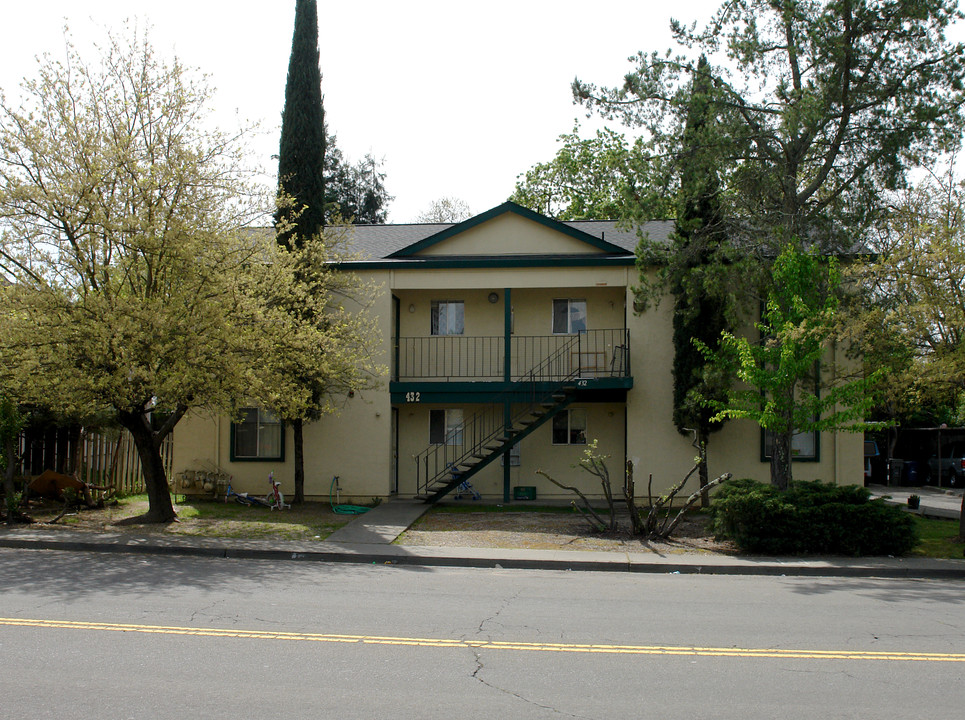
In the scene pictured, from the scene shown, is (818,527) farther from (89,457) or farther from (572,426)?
(89,457)

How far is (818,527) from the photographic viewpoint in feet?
42.4

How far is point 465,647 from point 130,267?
33.7ft

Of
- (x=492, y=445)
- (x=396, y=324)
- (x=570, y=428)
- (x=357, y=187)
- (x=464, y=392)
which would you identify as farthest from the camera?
(x=357, y=187)

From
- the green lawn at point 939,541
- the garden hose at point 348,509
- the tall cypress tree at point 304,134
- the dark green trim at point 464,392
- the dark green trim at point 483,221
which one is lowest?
the green lawn at point 939,541

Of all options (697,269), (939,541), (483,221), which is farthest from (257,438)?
(939,541)

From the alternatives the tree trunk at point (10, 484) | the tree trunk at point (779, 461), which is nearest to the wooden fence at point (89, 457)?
the tree trunk at point (10, 484)

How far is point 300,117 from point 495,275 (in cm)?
600

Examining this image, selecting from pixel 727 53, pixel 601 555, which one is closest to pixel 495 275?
pixel 727 53

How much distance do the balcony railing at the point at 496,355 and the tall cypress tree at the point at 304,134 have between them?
13.2 ft

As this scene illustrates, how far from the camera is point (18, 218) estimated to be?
13945mm

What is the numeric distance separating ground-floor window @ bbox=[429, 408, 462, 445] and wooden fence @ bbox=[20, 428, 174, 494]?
7.43 m

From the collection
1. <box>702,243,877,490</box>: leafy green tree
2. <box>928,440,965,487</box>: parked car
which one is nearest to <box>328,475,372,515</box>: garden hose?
<box>702,243,877,490</box>: leafy green tree

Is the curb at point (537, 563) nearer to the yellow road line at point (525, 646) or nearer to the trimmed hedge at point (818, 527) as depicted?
the trimmed hedge at point (818, 527)

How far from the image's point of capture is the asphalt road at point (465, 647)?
5.58m
